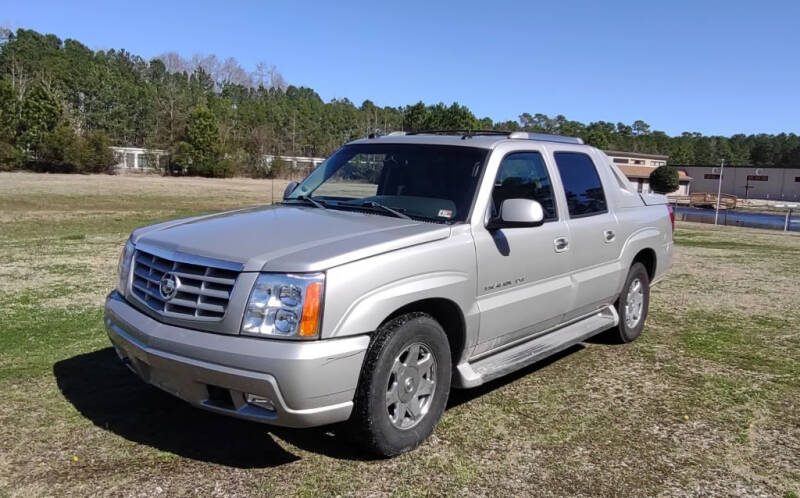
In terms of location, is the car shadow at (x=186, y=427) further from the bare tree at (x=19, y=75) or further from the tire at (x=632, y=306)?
the bare tree at (x=19, y=75)

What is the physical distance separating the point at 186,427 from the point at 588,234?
3347 mm

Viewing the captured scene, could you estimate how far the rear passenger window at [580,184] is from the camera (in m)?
5.18

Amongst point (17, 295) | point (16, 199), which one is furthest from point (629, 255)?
point (16, 199)

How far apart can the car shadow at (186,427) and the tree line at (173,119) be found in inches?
907

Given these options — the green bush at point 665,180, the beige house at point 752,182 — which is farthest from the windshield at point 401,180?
the beige house at point 752,182

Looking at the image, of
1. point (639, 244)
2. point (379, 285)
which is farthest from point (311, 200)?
point (639, 244)

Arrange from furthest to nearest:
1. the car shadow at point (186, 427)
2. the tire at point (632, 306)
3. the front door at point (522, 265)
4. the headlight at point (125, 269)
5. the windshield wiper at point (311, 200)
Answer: the tire at point (632, 306)
the windshield wiper at point (311, 200)
the front door at point (522, 265)
the headlight at point (125, 269)
the car shadow at point (186, 427)

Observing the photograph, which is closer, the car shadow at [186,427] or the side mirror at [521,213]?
the car shadow at [186,427]

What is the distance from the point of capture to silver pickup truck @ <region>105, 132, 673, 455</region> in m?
3.21

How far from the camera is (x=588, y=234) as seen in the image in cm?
523

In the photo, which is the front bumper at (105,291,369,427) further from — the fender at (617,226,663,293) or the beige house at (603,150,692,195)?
the beige house at (603,150,692,195)

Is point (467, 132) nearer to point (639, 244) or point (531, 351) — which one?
point (531, 351)

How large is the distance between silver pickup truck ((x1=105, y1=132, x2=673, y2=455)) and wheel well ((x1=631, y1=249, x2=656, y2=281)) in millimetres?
870

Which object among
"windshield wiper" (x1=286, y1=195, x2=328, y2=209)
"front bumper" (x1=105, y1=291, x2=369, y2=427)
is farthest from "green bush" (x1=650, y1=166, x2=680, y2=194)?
"front bumper" (x1=105, y1=291, x2=369, y2=427)
